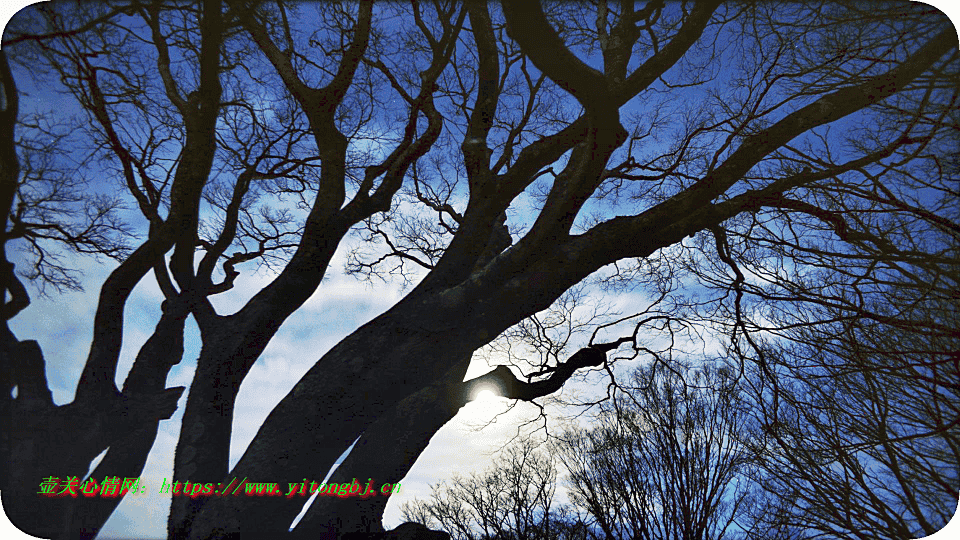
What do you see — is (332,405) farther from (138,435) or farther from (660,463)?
(660,463)

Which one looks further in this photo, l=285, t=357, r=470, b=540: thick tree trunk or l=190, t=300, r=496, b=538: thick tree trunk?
l=285, t=357, r=470, b=540: thick tree trunk

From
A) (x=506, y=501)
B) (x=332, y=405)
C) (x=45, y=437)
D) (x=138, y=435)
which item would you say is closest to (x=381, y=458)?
(x=332, y=405)

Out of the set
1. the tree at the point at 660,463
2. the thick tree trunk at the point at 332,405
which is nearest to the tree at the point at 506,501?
the tree at the point at 660,463

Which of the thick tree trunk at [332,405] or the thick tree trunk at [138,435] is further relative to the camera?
the thick tree trunk at [138,435]

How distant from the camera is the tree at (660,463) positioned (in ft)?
13.9

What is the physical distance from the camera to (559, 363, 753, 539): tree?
13.9ft

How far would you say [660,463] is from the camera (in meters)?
4.54

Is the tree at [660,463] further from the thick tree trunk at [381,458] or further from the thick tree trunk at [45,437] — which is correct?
the thick tree trunk at [45,437]

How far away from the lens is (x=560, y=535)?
18.2 ft

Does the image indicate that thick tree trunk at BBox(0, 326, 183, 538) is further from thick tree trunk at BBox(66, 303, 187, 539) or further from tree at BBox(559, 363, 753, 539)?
tree at BBox(559, 363, 753, 539)

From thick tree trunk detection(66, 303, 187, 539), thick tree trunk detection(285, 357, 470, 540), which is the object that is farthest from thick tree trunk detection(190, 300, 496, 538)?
thick tree trunk detection(66, 303, 187, 539)

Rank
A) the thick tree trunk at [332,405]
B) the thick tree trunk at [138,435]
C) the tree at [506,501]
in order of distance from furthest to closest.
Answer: the tree at [506,501], the thick tree trunk at [138,435], the thick tree trunk at [332,405]

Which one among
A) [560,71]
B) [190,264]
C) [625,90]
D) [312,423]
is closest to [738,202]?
[625,90]

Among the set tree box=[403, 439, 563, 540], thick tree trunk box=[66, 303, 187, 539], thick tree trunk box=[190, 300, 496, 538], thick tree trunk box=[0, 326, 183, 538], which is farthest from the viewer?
tree box=[403, 439, 563, 540]
